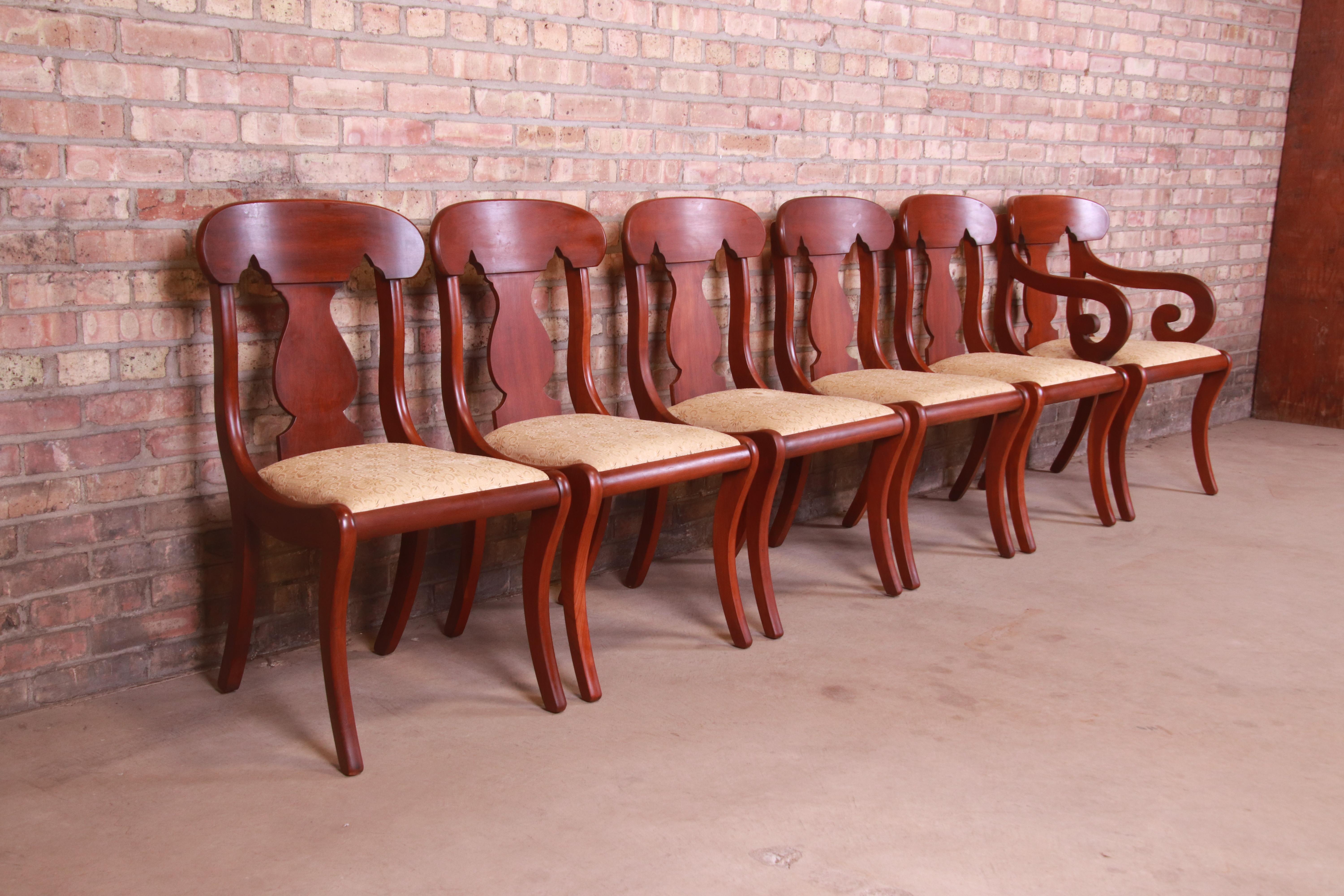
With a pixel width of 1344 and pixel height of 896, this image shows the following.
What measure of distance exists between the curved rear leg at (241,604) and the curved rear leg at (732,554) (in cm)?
98

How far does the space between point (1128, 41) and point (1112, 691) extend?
10.1 ft

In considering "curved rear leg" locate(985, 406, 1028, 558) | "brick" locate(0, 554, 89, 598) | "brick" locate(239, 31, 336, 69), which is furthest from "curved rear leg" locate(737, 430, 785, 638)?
"brick" locate(0, 554, 89, 598)

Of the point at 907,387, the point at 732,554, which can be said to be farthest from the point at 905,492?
Result: the point at 732,554

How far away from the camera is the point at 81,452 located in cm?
232

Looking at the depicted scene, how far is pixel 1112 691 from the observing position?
2492 mm

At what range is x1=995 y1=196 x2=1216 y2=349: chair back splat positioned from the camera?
4035mm

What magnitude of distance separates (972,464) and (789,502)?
0.86m

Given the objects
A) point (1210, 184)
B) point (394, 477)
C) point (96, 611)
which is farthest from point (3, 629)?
point (1210, 184)

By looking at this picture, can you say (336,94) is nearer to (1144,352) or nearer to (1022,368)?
(1022,368)

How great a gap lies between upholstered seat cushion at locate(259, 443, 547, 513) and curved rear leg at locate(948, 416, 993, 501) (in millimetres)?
2115

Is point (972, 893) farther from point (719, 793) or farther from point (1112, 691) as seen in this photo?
point (1112, 691)

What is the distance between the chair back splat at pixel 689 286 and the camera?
2990 millimetres

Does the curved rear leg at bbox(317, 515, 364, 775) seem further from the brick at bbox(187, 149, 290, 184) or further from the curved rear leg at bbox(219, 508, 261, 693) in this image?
the brick at bbox(187, 149, 290, 184)

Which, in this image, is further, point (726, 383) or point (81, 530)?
point (726, 383)
